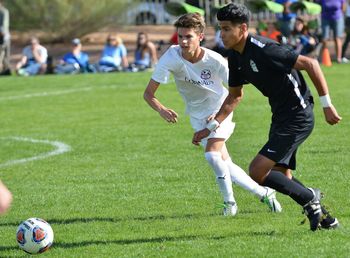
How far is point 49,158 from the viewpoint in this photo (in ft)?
44.5

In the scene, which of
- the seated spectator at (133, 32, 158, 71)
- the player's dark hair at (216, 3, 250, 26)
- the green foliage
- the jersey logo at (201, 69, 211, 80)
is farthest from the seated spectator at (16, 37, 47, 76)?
the player's dark hair at (216, 3, 250, 26)

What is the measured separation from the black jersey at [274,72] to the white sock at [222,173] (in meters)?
1.27

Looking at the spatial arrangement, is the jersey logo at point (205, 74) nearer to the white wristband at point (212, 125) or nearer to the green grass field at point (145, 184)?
the white wristband at point (212, 125)

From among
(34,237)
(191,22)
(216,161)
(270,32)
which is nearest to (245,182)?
(216,161)

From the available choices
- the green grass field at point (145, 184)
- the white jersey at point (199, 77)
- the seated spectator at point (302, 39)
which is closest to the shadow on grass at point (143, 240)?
the green grass field at point (145, 184)

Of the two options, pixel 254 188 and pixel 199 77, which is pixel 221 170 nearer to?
pixel 254 188

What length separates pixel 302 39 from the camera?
2689 cm

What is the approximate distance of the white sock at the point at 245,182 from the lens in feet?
30.2

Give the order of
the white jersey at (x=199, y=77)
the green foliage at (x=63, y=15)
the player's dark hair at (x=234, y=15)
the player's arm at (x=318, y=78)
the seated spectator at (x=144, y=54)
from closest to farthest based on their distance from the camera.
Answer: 1. the player's arm at (x=318, y=78)
2. the player's dark hair at (x=234, y=15)
3. the white jersey at (x=199, y=77)
4. the seated spectator at (x=144, y=54)
5. the green foliage at (x=63, y=15)

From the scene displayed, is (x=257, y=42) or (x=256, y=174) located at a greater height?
(x=257, y=42)

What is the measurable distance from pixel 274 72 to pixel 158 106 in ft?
4.58

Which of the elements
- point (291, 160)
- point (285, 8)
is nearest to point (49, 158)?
point (291, 160)

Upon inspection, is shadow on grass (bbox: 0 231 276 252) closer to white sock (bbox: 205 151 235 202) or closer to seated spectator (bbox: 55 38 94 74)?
white sock (bbox: 205 151 235 202)

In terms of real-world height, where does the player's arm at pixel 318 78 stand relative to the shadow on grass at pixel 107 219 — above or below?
above
